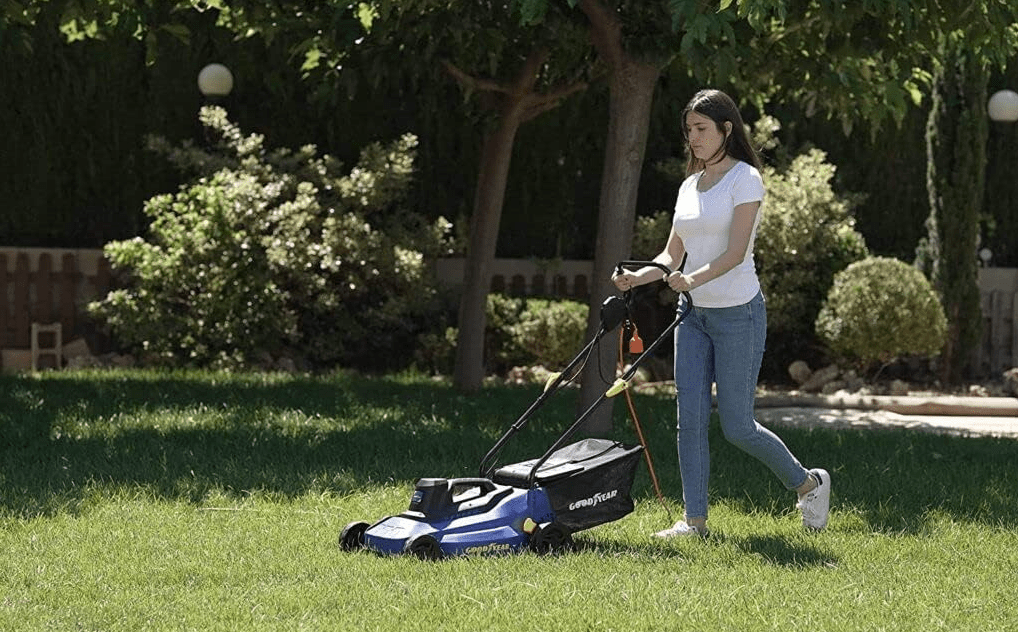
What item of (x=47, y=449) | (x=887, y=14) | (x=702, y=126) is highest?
(x=887, y=14)

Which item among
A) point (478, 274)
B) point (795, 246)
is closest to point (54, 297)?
point (478, 274)

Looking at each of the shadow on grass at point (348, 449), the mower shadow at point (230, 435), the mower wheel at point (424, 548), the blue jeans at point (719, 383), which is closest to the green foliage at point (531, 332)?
the mower shadow at point (230, 435)

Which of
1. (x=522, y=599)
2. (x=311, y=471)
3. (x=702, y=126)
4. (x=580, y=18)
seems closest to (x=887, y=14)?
(x=580, y=18)

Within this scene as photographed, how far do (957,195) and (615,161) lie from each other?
613cm

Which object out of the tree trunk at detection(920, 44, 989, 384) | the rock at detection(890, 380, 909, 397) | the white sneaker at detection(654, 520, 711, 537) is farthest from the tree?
the white sneaker at detection(654, 520, 711, 537)

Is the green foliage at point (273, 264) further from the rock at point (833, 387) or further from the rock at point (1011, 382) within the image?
the rock at point (1011, 382)

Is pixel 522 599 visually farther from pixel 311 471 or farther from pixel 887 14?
pixel 887 14

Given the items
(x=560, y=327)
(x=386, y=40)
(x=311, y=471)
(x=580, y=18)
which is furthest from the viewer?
(x=560, y=327)

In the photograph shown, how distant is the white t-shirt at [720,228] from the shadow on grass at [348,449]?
100cm

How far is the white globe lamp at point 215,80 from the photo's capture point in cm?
1454

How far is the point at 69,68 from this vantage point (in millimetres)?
14844

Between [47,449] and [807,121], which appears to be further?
[807,121]

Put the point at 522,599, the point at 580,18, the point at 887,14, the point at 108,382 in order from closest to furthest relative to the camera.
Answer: the point at 522,599
the point at 887,14
the point at 580,18
the point at 108,382

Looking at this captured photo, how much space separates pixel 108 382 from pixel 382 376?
285 centimetres
